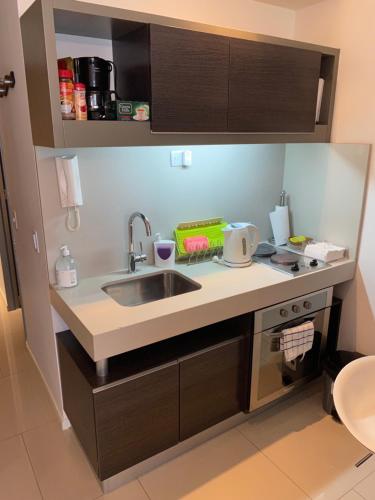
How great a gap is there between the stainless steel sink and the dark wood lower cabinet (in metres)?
0.28

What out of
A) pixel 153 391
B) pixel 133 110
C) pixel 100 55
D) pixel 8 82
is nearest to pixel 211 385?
pixel 153 391

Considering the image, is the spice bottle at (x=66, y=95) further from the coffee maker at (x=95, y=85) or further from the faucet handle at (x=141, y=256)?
the faucet handle at (x=141, y=256)

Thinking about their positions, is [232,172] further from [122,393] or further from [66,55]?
[122,393]

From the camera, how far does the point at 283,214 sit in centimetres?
262

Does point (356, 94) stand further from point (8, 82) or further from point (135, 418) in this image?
point (135, 418)

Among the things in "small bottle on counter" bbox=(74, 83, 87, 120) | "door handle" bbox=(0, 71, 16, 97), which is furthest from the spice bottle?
"door handle" bbox=(0, 71, 16, 97)

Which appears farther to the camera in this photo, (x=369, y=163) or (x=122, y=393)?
(x=369, y=163)

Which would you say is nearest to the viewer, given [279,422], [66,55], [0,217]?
[66,55]

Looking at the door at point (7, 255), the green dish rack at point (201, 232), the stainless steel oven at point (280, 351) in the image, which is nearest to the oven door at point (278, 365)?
the stainless steel oven at point (280, 351)

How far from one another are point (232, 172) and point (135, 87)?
2.91 ft

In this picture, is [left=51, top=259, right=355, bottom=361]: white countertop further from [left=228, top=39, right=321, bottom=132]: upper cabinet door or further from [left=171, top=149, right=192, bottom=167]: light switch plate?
[left=228, top=39, right=321, bottom=132]: upper cabinet door

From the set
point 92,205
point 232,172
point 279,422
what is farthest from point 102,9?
point 279,422

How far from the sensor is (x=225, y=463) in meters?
1.97

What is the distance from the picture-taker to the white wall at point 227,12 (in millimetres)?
1860
